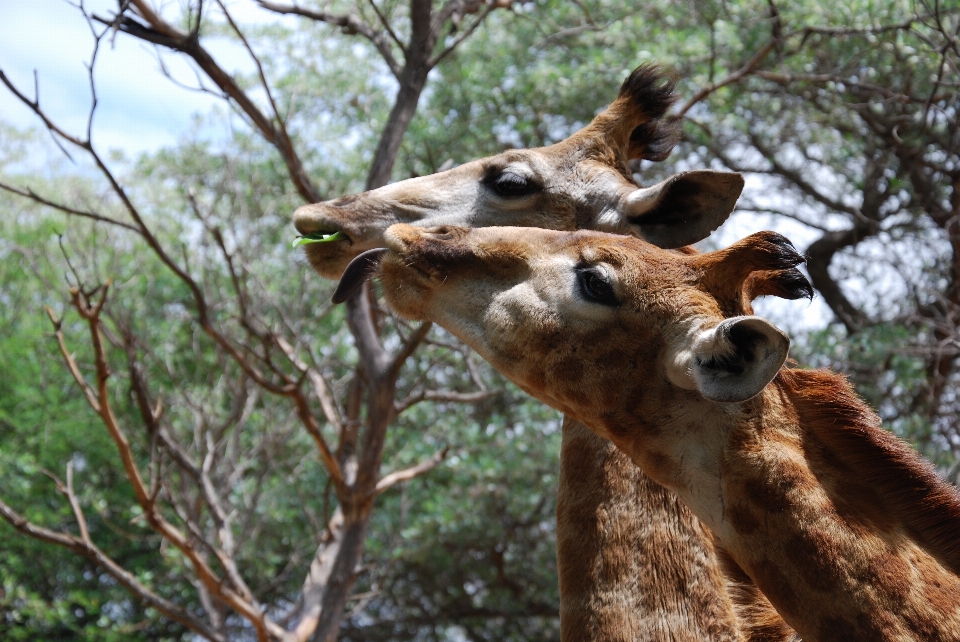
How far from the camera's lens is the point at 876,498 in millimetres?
1965

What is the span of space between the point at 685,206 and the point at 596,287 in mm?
1418

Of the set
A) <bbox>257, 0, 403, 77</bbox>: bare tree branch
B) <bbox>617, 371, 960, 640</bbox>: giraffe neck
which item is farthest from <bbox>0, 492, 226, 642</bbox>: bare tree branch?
<bbox>617, 371, 960, 640</bbox>: giraffe neck

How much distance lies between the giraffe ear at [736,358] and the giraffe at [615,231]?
0.66 m

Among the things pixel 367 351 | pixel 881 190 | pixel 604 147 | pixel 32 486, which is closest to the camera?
pixel 604 147

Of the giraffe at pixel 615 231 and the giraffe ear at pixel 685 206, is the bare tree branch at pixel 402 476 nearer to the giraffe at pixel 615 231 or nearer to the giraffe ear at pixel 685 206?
the giraffe at pixel 615 231

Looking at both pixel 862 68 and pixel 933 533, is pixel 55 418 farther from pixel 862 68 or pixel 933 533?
pixel 933 533

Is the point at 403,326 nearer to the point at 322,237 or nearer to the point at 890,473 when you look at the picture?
the point at 322,237

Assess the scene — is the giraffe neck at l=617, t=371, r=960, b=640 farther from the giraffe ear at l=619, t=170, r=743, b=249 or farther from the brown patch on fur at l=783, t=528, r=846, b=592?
the giraffe ear at l=619, t=170, r=743, b=249

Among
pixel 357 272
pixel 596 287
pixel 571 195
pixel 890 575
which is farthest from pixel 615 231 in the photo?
pixel 890 575

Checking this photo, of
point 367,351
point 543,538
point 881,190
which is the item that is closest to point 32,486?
point 543,538

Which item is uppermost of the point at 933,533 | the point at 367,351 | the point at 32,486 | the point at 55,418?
the point at 55,418

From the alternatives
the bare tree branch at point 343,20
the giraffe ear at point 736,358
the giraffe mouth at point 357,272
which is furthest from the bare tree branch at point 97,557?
the giraffe ear at point 736,358

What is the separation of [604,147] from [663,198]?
638 mm

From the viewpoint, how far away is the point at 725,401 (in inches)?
73.8
